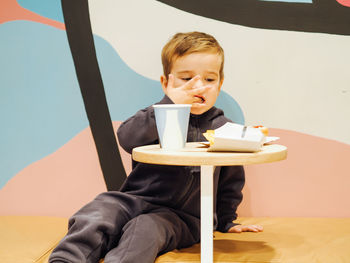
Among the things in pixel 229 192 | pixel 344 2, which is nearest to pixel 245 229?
Answer: pixel 229 192

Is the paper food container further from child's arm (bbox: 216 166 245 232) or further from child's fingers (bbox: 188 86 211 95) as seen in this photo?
child's arm (bbox: 216 166 245 232)

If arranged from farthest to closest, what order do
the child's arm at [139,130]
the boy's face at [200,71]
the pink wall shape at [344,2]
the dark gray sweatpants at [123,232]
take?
the pink wall shape at [344,2], the boy's face at [200,71], the child's arm at [139,130], the dark gray sweatpants at [123,232]

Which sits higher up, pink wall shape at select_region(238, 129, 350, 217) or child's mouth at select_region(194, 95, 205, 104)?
child's mouth at select_region(194, 95, 205, 104)

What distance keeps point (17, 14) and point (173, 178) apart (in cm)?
95

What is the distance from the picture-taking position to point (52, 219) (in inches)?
63.4

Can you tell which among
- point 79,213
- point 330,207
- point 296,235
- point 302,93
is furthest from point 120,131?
point 330,207

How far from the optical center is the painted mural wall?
1629 mm

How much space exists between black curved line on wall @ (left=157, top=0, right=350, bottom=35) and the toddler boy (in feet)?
0.69

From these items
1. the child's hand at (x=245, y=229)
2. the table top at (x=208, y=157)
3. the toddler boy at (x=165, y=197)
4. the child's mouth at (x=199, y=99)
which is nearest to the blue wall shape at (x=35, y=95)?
the toddler boy at (x=165, y=197)

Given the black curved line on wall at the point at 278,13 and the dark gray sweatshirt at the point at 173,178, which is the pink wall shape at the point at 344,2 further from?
the dark gray sweatshirt at the point at 173,178

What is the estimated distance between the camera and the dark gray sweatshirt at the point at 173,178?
1.25 metres

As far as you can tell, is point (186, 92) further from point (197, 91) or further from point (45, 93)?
point (45, 93)

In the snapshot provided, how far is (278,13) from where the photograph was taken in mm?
1627

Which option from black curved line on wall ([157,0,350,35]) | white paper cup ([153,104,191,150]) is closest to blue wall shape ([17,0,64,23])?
black curved line on wall ([157,0,350,35])
